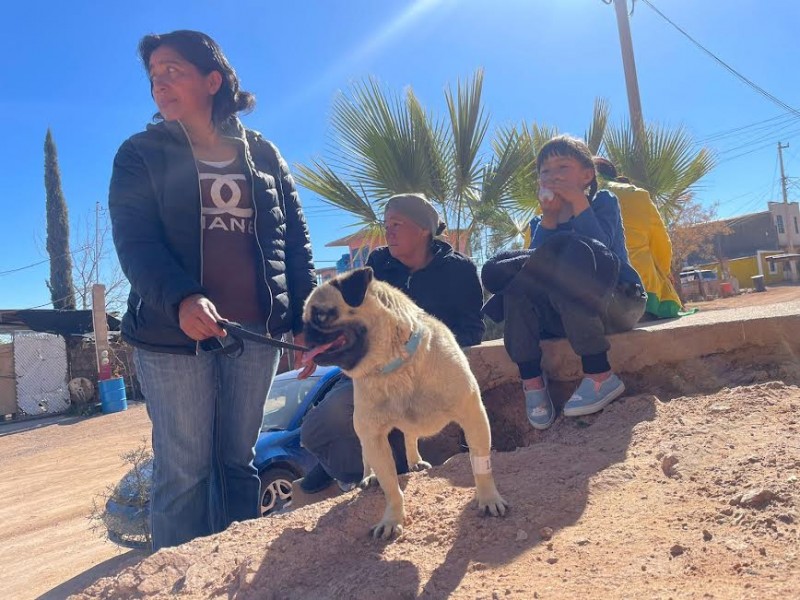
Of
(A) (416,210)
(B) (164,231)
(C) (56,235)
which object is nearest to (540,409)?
(A) (416,210)

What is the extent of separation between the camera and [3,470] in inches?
409

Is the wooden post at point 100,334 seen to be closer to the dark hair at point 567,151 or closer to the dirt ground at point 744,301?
the dark hair at point 567,151

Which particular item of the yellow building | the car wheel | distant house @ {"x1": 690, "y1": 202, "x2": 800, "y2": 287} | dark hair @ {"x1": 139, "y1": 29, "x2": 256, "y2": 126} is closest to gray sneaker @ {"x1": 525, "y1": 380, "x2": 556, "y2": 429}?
dark hair @ {"x1": 139, "y1": 29, "x2": 256, "y2": 126}

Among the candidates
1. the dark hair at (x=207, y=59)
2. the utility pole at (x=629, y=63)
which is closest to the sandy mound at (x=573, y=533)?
the dark hair at (x=207, y=59)

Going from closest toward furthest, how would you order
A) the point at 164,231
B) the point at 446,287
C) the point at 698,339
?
1. the point at 164,231
2. the point at 698,339
3. the point at 446,287

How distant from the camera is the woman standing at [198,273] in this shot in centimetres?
228

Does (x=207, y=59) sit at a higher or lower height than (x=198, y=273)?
higher

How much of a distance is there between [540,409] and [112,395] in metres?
15.8

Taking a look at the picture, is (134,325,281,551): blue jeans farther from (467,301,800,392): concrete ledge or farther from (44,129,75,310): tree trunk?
(44,129,75,310): tree trunk

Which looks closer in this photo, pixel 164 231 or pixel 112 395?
pixel 164 231

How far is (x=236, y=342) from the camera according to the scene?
7.86 feet

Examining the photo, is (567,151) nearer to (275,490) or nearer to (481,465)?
(481,465)

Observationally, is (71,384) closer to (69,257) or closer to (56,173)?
(69,257)

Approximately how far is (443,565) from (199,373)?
124 centimetres
